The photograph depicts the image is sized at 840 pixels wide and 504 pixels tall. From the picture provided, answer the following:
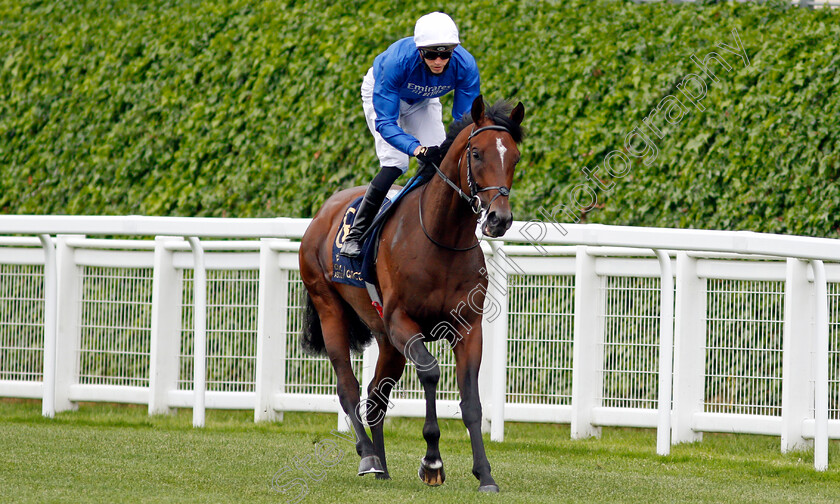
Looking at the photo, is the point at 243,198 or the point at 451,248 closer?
the point at 451,248

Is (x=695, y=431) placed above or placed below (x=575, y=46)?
below

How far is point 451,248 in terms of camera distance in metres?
4.86

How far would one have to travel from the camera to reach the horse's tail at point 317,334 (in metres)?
5.97

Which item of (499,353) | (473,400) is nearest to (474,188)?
(473,400)

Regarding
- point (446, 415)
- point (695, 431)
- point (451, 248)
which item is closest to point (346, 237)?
point (451, 248)

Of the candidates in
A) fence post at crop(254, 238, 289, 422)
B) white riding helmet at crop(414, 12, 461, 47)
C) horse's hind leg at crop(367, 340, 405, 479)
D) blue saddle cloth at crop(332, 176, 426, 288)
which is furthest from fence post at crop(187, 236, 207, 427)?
white riding helmet at crop(414, 12, 461, 47)

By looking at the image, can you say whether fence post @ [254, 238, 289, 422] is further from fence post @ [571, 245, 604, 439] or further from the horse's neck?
the horse's neck

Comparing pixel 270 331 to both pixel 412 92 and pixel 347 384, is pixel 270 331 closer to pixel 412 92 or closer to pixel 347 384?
pixel 347 384

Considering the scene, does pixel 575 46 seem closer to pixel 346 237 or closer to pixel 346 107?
pixel 346 107

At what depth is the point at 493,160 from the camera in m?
4.55

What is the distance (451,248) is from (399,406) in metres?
2.50

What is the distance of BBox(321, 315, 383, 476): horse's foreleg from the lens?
5.23 m

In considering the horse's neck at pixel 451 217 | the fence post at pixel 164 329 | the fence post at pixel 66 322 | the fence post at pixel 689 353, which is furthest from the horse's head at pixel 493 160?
the fence post at pixel 66 322

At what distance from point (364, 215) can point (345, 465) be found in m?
1.36
